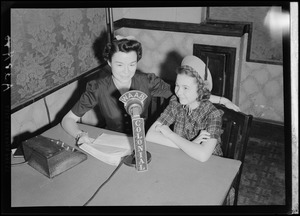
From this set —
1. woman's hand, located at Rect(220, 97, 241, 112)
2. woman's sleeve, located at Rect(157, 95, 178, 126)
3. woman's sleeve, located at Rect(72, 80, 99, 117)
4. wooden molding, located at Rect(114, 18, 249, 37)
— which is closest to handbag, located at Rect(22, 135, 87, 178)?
woman's sleeve, located at Rect(72, 80, 99, 117)

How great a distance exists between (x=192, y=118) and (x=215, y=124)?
14 cm

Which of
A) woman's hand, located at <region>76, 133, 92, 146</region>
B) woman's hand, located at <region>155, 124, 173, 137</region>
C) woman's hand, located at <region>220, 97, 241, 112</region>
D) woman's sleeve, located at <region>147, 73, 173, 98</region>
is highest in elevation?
woman's sleeve, located at <region>147, 73, 173, 98</region>

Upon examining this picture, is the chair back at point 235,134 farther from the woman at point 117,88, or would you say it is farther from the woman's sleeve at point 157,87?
the woman's sleeve at point 157,87

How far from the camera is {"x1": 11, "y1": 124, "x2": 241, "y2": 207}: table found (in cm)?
116

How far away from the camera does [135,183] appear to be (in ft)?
4.06

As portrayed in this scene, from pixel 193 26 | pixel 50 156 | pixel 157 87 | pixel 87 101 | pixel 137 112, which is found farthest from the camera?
pixel 193 26

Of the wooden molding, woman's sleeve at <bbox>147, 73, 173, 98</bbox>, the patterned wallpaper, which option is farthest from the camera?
the wooden molding

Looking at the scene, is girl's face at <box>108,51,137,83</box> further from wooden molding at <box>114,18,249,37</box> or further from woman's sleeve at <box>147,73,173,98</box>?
wooden molding at <box>114,18,249,37</box>

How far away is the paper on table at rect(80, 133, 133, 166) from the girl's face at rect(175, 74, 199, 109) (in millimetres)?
310

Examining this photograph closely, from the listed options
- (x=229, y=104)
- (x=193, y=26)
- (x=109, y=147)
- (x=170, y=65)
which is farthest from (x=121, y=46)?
(x=170, y=65)

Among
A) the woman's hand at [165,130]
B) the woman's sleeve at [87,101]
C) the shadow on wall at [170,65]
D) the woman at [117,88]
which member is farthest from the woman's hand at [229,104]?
the shadow on wall at [170,65]

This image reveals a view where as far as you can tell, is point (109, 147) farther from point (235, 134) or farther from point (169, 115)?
point (235, 134)

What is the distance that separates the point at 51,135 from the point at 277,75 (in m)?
1.61

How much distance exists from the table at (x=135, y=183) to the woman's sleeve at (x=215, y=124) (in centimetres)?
11
